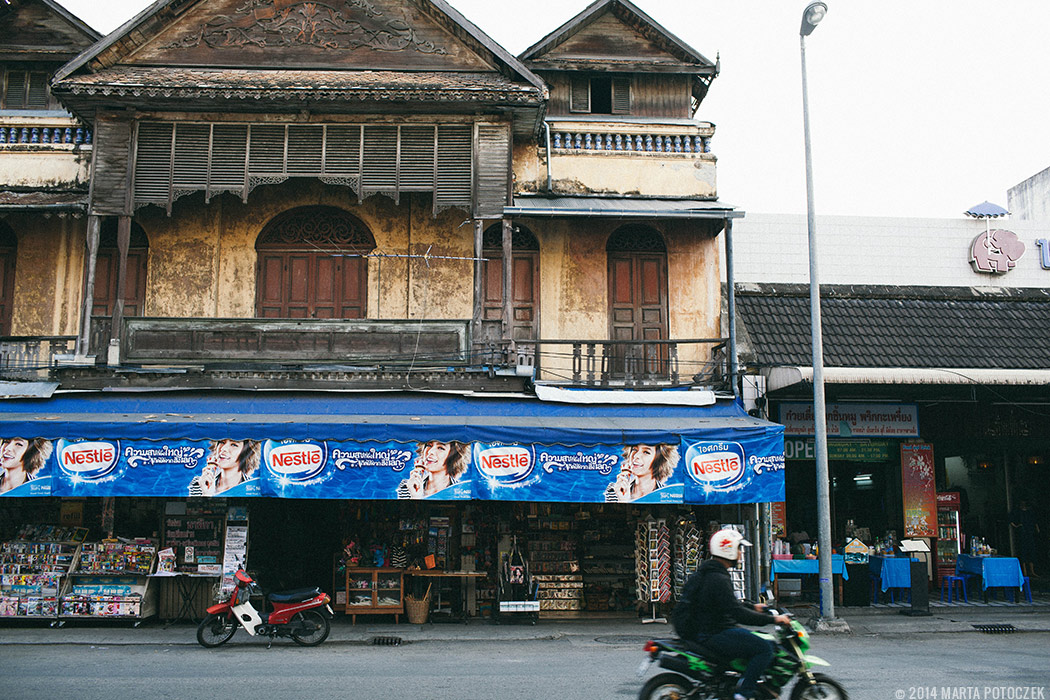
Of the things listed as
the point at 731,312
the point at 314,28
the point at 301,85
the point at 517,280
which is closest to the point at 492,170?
the point at 517,280

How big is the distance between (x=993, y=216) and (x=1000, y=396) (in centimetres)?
392

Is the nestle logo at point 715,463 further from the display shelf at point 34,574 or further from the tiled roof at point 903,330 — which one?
the display shelf at point 34,574

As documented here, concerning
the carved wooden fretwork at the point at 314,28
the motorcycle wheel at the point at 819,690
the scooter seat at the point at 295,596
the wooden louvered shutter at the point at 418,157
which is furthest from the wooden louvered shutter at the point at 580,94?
the motorcycle wheel at the point at 819,690

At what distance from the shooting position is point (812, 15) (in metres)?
13.6

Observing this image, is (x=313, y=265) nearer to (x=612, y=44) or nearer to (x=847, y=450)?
(x=612, y=44)

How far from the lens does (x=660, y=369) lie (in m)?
15.3

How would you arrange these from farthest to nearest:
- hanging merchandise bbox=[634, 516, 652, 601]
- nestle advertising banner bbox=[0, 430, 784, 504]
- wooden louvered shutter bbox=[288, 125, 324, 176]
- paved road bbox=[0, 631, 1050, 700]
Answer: wooden louvered shutter bbox=[288, 125, 324, 176], hanging merchandise bbox=[634, 516, 652, 601], nestle advertising banner bbox=[0, 430, 784, 504], paved road bbox=[0, 631, 1050, 700]

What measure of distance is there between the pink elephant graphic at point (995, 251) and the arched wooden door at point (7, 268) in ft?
58.4

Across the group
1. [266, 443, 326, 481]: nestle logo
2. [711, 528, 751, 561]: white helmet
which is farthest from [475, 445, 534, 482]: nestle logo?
[711, 528, 751, 561]: white helmet

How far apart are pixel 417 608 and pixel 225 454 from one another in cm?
375

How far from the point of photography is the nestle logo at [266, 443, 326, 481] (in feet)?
40.9

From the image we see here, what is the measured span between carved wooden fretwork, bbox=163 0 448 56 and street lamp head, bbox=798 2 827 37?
5798mm

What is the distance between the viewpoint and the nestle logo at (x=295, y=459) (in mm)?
12453

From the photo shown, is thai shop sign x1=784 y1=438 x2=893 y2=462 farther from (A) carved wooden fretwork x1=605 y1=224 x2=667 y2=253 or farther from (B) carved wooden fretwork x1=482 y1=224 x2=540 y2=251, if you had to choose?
(B) carved wooden fretwork x1=482 y1=224 x2=540 y2=251
